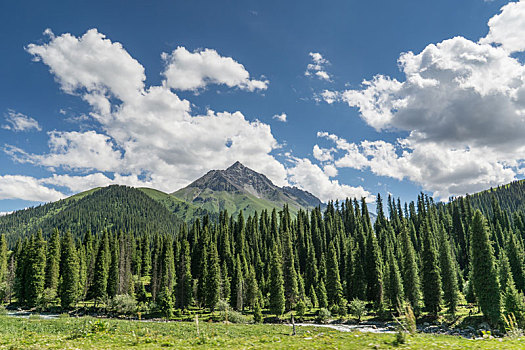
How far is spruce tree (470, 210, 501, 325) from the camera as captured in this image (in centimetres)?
5059

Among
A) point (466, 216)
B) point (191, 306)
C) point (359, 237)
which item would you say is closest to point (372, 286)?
point (359, 237)

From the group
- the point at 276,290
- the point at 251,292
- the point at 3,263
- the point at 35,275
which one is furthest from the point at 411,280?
the point at 3,263

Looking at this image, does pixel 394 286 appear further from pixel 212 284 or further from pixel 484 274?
pixel 212 284

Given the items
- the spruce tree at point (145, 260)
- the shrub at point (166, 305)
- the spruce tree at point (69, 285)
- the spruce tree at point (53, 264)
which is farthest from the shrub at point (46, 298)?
the spruce tree at point (145, 260)

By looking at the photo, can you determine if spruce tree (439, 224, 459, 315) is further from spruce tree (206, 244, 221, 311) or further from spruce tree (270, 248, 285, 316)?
spruce tree (206, 244, 221, 311)

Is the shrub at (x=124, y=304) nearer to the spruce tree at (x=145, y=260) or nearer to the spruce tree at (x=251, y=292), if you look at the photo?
the spruce tree at (x=251, y=292)

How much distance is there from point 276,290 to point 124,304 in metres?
38.6

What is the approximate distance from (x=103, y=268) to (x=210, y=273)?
3089cm

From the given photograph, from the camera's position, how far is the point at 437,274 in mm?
69188

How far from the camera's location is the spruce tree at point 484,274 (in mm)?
50594

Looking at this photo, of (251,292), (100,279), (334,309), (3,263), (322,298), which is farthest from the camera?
(3,263)

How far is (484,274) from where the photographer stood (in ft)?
177

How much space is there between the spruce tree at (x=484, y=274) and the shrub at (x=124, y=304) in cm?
7487

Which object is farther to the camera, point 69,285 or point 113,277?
point 113,277
